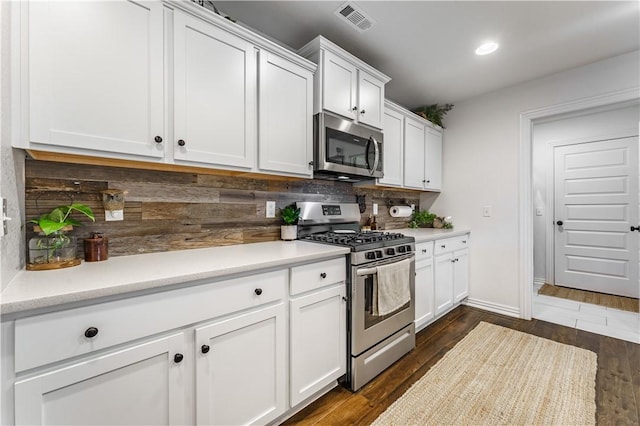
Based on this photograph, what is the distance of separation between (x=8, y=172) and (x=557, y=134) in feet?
18.4

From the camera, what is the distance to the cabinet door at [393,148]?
270 centimetres

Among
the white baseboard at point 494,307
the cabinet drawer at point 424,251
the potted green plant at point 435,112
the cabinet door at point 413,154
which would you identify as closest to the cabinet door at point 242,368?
the cabinet drawer at point 424,251

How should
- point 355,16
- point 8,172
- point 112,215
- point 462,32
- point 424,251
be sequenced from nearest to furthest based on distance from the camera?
point 8,172, point 112,215, point 355,16, point 462,32, point 424,251

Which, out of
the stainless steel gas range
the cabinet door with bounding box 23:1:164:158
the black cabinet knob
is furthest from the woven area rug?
the cabinet door with bounding box 23:1:164:158

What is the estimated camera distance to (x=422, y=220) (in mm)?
3510

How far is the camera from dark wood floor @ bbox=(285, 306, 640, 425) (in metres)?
1.54

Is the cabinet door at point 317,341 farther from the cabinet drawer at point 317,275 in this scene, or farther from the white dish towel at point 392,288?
the white dish towel at point 392,288

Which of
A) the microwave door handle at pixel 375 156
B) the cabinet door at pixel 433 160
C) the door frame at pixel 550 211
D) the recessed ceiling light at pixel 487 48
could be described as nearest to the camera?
the recessed ceiling light at pixel 487 48

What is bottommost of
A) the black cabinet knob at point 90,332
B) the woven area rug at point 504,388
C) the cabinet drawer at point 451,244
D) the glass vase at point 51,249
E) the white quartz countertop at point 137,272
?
the woven area rug at point 504,388

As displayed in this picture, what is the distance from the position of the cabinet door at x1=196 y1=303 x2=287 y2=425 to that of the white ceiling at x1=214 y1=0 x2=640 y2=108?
1.94 m

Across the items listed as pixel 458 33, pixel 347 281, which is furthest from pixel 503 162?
pixel 347 281

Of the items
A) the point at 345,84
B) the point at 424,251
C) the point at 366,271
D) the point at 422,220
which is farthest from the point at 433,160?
the point at 366,271

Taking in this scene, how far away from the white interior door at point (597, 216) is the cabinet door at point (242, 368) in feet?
15.0

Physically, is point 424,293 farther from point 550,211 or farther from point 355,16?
point 550,211
